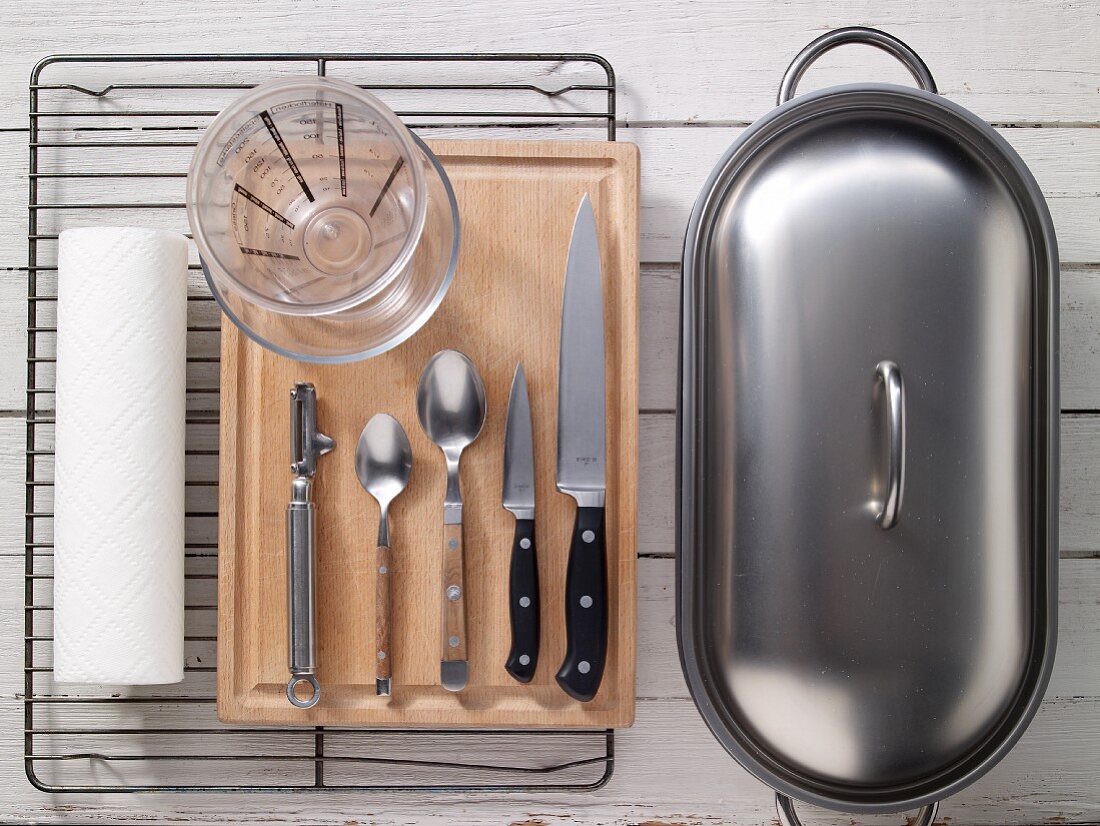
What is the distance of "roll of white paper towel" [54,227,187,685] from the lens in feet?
1.88

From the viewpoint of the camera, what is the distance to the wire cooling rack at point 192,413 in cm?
67

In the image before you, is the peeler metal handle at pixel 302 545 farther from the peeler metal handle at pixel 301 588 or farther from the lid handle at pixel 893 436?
the lid handle at pixel 893 436

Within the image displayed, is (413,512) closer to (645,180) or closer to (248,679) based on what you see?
(248,679)

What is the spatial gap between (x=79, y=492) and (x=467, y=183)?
0.38 m

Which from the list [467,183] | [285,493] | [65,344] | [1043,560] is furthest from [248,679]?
[1043,560]

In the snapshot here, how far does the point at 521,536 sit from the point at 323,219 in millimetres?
280

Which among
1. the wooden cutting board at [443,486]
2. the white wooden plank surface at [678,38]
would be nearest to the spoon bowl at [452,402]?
the wooden cutting board at [443,486]

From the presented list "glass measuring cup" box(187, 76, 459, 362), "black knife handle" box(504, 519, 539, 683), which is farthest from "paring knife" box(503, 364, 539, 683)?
"glass measuring cup" box(187, 76, 459, 362)

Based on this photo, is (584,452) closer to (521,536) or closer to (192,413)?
(521,536)

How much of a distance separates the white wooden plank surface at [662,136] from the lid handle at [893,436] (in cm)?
18

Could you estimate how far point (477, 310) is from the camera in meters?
0.63

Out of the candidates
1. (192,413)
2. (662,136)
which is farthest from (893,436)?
(192,413)

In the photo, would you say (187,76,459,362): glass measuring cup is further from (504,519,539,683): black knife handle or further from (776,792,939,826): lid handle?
(776,792,939,826): lid handle

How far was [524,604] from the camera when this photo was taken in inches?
23.9
